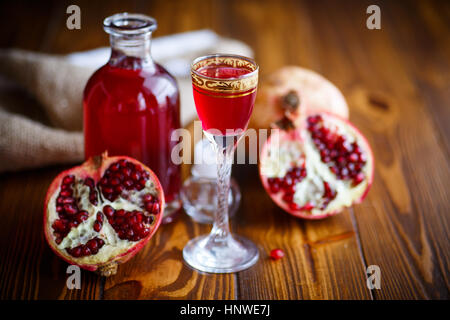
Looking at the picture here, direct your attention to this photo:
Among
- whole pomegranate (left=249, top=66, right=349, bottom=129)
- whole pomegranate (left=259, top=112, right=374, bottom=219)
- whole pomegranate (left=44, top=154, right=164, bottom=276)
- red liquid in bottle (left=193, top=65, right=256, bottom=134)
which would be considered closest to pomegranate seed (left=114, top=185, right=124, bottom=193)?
whole pomegranate (left=44, top=154, right=164, bottom=276)

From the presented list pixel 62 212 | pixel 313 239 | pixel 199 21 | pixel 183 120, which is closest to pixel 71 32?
pixel 199 21

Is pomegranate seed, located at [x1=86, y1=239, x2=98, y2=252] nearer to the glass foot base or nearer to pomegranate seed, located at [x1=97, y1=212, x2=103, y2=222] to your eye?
pomegranate seed, located at [x1=97, y1=212, x2=103, y2=222]

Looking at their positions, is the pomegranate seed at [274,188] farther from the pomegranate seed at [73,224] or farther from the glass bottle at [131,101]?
the pomegranate seed at [73,224]

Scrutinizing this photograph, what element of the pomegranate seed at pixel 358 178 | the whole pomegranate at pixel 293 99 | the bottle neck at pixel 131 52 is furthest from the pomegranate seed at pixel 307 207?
the bottle neck at pixel 131 52

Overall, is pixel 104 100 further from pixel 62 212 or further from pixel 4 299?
pixel 4 299

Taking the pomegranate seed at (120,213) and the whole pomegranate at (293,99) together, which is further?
the whole pomegranate at (293,99)

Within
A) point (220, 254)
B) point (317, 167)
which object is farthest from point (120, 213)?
point (317, 167)
